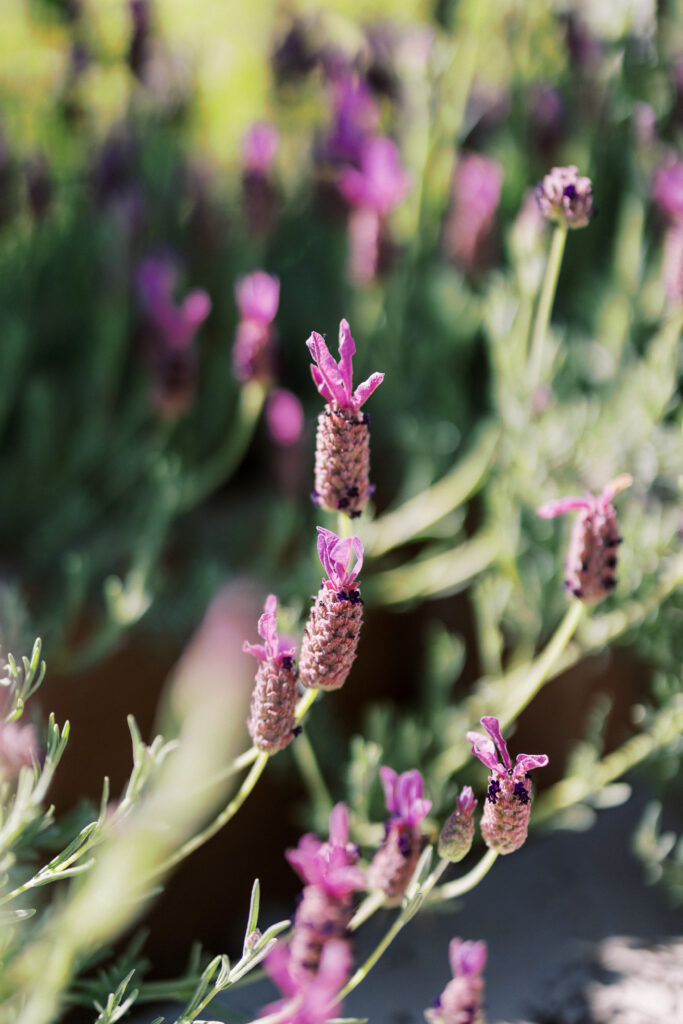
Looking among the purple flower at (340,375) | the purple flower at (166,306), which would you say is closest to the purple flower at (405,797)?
the purple flower at (340,375)

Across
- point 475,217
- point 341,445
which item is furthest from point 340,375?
point 475,217

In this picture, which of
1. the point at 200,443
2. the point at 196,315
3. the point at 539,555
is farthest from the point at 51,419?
the point at 539,555

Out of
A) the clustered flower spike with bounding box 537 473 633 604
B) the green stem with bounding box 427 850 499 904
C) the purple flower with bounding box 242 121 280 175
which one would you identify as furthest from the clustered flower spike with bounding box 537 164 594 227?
the purple flower with bounding box 242 121 280 175

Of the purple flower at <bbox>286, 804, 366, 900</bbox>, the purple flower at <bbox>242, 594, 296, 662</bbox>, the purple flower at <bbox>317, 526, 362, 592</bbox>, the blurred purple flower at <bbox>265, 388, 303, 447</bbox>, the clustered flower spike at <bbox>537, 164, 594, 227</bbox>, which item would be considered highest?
the clustered flower spike at <bbox>537, 164, 594, 227</bbox>

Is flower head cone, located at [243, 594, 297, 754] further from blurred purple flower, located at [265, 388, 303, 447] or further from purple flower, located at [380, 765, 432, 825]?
blurred purple flower, located at [265, 388, 303, 447]

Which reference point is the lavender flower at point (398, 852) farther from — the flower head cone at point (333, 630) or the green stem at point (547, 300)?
the green stem at point (547, 300)

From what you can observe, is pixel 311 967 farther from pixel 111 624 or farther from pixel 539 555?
pixel 539 555
